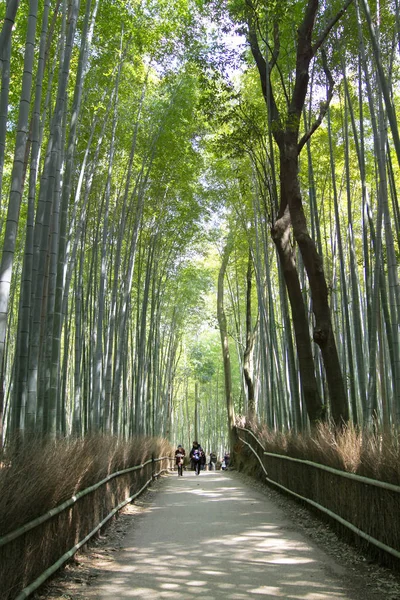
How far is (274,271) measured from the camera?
49.1 feet

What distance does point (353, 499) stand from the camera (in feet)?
12.9

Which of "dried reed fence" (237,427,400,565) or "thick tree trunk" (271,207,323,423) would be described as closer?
"dried reed fence" (237,427,400,565)

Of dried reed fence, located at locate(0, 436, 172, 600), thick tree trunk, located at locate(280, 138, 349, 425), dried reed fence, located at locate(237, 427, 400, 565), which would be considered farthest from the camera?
thick tree trunk, located at locate(280, 138, 349, 425)

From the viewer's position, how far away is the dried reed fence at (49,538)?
7.76 feet

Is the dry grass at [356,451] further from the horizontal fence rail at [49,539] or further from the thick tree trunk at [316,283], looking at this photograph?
the horizontal fence rail at [49,539]

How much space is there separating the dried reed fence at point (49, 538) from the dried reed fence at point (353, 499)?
1.94m

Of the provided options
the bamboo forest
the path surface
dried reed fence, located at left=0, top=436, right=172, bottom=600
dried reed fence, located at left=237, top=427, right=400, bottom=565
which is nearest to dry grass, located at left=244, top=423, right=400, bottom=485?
dried reed fence, located at left=237, top=427, right=400, bottom=565

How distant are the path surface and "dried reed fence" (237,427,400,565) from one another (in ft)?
1.03

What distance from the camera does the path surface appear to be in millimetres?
3002

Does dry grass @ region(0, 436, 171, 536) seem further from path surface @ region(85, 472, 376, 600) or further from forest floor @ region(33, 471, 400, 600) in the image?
path surface @ region(85, 472, 376, 600)

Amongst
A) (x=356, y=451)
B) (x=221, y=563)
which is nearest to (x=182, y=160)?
(x=356, y=451)

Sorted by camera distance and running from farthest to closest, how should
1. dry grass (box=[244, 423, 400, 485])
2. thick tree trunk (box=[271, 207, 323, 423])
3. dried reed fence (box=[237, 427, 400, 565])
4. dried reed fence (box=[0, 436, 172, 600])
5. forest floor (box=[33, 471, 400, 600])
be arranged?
thick tree trunk (box=[271, 207, 323, 423])
dry grass (box=[244, 423, 400, 485])
dried reed fence (box=[237, 427, 400, 565])
forest floor (box=[33, 471, 400, 600])
dried reed fence (box=[0, 436, 172, 600])

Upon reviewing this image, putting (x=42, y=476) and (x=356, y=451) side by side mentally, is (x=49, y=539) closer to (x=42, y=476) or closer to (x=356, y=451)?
(x=42, y=476)

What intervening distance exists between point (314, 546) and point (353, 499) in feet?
1.63
